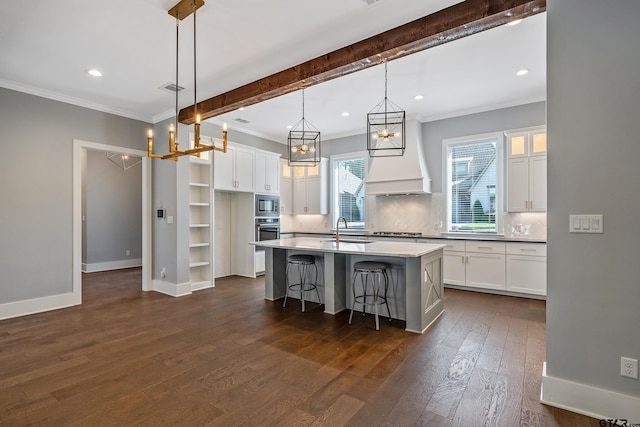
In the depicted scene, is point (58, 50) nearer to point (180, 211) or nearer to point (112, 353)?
point (180, 211)

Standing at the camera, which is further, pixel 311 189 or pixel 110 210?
pixel 110 210

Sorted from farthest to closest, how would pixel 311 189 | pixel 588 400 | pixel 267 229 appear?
pixel 311 189, pixel 267 229, pixel 588 400

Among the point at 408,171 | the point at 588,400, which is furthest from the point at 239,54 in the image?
the point at 588,400

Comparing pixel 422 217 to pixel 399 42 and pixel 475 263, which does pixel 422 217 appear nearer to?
pixel 475 263

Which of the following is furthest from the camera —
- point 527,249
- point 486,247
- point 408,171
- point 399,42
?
point 408,171

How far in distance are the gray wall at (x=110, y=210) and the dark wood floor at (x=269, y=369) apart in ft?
11.7

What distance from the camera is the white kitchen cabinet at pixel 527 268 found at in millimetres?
4504

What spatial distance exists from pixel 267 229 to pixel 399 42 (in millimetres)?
4501

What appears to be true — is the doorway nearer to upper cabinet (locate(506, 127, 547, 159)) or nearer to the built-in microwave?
the built-in microwave

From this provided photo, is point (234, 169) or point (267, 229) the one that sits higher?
point (234, 169)

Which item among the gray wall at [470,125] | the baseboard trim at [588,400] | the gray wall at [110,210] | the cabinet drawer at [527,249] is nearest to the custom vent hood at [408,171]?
the gray wall at [470,125]

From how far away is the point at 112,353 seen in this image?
9.48 feet

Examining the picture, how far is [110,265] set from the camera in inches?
291

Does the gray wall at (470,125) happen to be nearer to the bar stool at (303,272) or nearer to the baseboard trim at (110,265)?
the bar stool at (303,272)
